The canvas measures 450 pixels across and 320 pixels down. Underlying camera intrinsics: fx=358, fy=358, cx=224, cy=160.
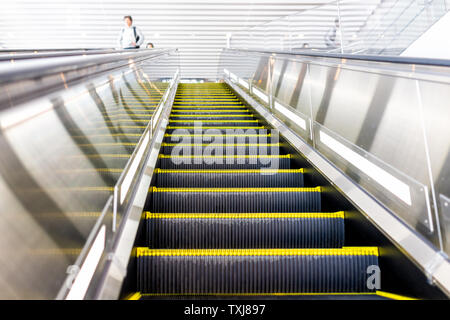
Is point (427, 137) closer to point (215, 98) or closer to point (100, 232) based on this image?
point (100, 232)

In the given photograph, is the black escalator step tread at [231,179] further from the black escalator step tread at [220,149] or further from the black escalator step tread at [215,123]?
the black escalator step tread at [215,123]

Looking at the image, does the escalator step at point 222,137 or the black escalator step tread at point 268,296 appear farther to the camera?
the escalator step at point 222,137

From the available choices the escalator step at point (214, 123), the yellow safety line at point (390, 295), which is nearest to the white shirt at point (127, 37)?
the escalator step at point (214, 123)

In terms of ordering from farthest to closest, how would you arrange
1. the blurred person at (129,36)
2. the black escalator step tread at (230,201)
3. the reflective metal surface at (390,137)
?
1. the blurred person at (129,36)
2. the black escalator step tread at (230,201)
3. the reflective metal surface at (390,137)

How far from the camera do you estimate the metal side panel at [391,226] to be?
1504 mm

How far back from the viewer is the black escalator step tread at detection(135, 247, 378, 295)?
1.92m

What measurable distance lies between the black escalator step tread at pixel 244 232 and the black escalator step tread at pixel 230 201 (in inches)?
15.8

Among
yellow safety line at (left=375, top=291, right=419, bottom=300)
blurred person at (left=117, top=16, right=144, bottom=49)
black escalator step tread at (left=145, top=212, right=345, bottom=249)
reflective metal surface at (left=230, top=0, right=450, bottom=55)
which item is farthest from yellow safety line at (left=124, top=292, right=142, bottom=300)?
blurred person at (left=117, top=16, right=144, bottom=49)

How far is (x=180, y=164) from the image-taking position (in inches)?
142

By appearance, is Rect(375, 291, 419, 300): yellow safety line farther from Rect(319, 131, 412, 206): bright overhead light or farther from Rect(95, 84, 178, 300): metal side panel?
Rect(95, 84, 178, 300): metal side panel

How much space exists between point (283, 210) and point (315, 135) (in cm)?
89

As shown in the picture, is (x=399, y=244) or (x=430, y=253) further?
(x=399, y=244)

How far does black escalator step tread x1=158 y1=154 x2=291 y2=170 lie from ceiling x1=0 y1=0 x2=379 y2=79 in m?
10.2
